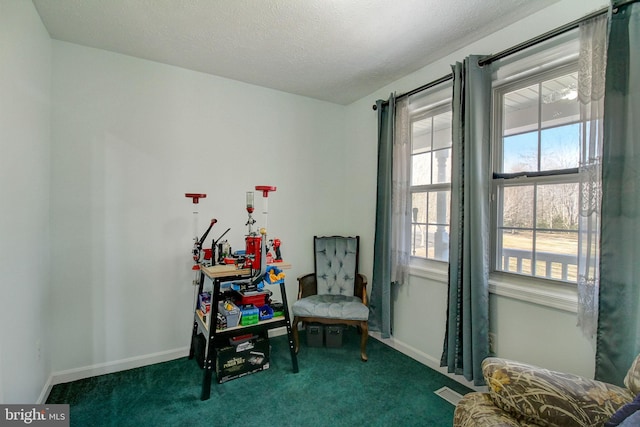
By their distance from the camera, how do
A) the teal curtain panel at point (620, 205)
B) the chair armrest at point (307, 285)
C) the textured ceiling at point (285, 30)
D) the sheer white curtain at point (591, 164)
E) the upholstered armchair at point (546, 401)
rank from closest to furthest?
the upholstered armchair at point (546, 401)
the teal curtain panel at point (620, 205)
the sheer white curtain at point (591, 164)
the textured ceiling at point (285, 30)
the chair armrest at point (307, 285)

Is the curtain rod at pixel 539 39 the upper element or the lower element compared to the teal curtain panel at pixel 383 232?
upper

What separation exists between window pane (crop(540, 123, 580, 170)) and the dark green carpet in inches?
64.6

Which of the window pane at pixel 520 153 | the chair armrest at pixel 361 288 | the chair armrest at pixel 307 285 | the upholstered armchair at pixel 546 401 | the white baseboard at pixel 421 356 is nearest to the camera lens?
the upholstered armchair at pixel 546 401

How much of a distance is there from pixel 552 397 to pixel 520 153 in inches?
56.8

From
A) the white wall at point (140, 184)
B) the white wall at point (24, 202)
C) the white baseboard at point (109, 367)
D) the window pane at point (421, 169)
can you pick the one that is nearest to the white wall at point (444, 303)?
the window pane at point (421, 169)

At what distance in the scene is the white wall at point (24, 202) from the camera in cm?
143

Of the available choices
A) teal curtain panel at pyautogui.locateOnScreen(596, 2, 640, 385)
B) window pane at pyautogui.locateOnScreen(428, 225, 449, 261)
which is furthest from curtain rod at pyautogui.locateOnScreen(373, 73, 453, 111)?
window pane at pyautogui.locateOnScreen(428, 225, 449, 261)

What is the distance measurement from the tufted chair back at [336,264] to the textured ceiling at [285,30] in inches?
64.4

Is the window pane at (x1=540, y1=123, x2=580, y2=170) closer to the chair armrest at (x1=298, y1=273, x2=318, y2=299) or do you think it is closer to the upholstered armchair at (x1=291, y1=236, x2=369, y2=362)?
the upholstered armchair at (x1=291, y1=236, x2=369, y2=362)

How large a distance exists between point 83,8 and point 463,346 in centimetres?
326

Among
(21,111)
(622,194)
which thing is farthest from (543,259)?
(21,111)

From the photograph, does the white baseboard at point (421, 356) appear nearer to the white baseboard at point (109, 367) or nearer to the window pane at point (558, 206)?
the window pane at point (558, 206)

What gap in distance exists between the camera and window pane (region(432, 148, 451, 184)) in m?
2.42

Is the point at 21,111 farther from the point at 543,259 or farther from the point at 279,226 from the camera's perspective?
the point at 543,259
